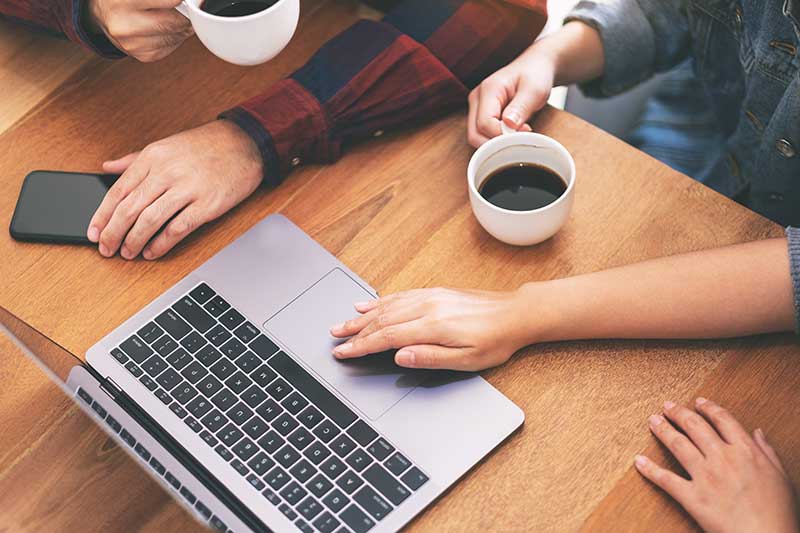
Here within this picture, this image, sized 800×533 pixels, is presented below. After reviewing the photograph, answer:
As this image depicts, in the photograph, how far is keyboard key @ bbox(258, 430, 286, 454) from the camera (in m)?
0.82

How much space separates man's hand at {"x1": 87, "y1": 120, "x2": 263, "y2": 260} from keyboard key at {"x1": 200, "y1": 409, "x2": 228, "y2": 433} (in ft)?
0.68

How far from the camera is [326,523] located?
780 mm

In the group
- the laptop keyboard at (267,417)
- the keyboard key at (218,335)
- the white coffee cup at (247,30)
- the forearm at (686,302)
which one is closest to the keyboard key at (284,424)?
the laptop keyboard at (267,417)

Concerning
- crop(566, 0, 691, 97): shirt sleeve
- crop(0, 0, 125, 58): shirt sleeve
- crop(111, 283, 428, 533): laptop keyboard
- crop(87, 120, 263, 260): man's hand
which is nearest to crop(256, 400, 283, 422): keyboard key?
crop(111, 283, 428, 533): laptop keyboard

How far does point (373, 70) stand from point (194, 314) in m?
0.36

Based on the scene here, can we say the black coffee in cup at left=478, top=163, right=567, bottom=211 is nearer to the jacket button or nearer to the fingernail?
the fingernail

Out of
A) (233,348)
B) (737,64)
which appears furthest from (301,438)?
(737,64)

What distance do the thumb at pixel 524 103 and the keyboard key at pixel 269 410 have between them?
0.40m

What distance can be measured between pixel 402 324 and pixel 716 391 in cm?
31

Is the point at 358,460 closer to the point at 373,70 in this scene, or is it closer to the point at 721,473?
the point at 721,473

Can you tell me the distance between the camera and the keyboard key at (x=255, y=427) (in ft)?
2.72

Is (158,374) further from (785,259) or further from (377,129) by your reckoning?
(785,259)

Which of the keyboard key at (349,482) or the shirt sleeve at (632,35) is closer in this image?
the keyboard key at (349,482)

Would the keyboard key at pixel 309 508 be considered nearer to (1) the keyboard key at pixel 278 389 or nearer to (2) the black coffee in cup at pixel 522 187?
(1) the keyboard key at pixel 278 389
